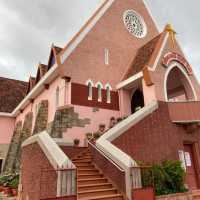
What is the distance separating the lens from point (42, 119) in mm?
16703

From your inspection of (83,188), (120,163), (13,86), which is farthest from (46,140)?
(13,86)

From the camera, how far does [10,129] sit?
25.8m

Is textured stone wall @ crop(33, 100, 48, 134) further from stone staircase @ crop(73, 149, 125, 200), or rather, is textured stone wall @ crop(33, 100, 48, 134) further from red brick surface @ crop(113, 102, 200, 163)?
red brick surface @ crop(113, 102, 200, 163)

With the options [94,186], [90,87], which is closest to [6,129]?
[90,87]

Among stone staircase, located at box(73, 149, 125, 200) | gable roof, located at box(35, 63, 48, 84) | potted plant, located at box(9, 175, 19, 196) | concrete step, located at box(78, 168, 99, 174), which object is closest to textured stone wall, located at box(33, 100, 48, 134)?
gable roof, located at box(35, 63, 48, 84)

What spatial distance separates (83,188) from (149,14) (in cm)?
2048

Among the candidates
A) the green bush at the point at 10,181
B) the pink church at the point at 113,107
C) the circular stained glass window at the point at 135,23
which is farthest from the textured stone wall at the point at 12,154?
the circular stained glass window at the point at 135,23

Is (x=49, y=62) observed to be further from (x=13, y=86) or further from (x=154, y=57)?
(x=13, y=86)

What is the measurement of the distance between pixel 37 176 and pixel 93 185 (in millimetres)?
2297

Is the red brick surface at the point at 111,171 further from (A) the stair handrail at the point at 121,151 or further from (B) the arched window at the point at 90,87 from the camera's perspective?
(B) the arched window at the point at 90,87

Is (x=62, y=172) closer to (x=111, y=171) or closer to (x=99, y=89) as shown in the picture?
(x=111, y=171)

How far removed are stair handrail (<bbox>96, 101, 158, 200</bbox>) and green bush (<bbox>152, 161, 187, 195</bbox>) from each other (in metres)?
1.54

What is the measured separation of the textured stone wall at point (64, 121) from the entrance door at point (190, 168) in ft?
22.5

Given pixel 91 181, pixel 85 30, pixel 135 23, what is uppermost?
pixel 135 23
